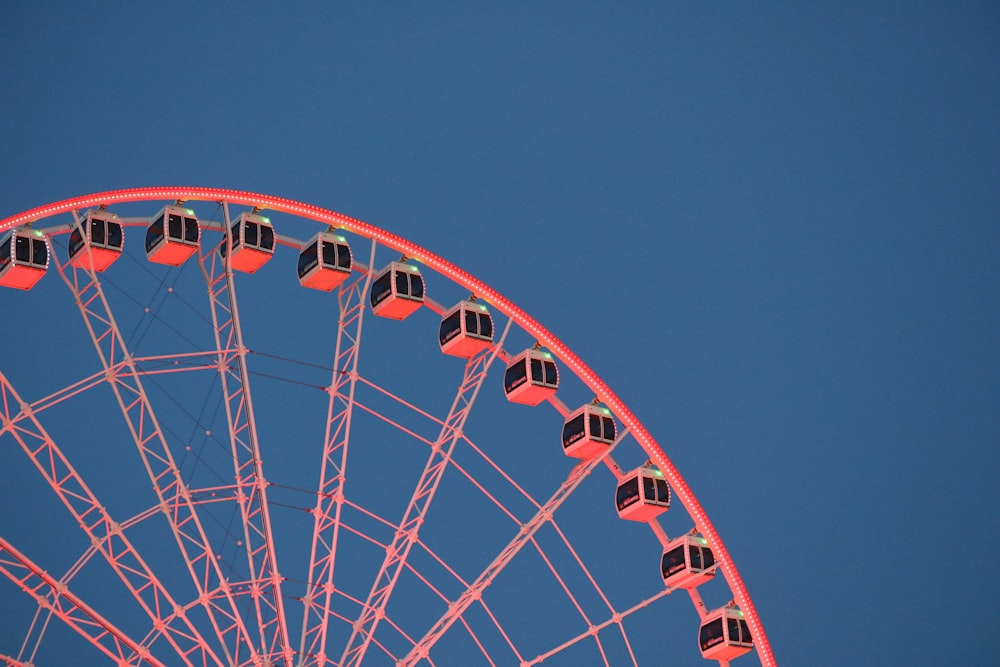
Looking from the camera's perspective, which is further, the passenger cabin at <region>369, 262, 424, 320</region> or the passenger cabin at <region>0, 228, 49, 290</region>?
the passenger cabin at <region>369, 262, 424, 320</region>

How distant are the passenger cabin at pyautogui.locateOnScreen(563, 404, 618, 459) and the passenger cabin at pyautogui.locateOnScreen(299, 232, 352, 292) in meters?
5.76

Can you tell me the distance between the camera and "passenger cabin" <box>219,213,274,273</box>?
24656mm

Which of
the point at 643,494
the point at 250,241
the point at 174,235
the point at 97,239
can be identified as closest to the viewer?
the point at 97,239

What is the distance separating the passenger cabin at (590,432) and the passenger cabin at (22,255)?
10.9 meters

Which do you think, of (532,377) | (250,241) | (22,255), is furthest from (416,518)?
(22,255)

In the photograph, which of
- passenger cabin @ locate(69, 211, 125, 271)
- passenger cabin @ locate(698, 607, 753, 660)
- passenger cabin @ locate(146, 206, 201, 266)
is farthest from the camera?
passenger cabin @ locate(698, 607, 753, 660)

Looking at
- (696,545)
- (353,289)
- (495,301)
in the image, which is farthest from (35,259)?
(696,545)

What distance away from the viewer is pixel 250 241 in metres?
24.7

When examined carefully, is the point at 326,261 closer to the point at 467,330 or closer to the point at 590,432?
the point at 467,330

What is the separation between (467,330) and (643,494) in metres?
4.98

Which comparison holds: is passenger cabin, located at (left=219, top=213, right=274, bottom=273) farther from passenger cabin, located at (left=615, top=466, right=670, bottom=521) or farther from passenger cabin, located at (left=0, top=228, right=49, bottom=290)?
passenger cabin, located at (left=615, top=466, right=670, bottom=521)

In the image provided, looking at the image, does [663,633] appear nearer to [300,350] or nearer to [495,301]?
[300,350]

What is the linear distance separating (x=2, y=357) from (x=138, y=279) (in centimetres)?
688

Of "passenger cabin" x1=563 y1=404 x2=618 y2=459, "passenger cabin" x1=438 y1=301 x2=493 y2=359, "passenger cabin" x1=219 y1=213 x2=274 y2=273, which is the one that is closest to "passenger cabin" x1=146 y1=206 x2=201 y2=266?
"passenger cabin" x1=219 y1=213 x2=274 y2=273
